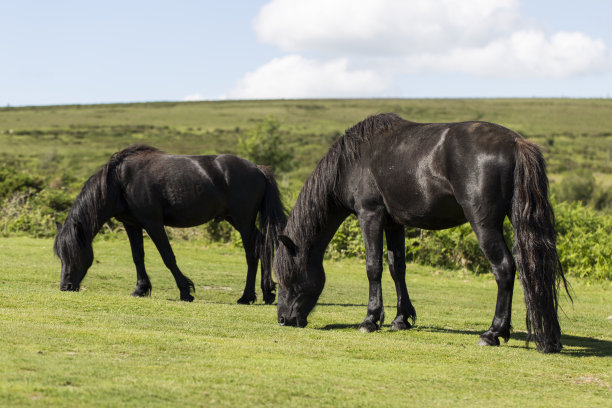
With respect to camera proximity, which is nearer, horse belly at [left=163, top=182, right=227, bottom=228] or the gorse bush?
horse belly at [left=163, top=182, right=227, bottom=228]

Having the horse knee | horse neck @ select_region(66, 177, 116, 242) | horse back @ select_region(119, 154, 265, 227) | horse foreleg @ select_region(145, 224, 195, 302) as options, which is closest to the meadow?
horse foreleg @ select_region(145, 224, 195, 302)

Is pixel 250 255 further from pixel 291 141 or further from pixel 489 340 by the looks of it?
pixel 291 141

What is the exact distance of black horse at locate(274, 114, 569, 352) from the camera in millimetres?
8086

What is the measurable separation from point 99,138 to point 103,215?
9920 centimetres

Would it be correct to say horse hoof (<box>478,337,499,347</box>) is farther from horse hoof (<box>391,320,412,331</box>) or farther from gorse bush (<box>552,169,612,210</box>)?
gorse bush (<box>552,169,612,210</box>)

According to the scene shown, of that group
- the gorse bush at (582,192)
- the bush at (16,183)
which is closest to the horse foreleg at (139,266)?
the bush at (16,183)

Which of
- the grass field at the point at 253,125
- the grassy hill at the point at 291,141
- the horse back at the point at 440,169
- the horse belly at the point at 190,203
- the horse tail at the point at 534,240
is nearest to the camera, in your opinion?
the horse tail at the point at 534,240

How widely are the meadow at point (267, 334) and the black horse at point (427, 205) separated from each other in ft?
1.68

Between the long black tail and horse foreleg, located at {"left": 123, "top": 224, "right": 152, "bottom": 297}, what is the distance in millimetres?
1976

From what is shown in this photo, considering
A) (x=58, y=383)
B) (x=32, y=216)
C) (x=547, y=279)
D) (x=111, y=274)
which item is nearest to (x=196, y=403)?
(x=58, y=383)

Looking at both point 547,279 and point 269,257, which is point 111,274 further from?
point 547,279

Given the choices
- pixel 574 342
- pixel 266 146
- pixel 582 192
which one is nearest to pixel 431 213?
pixel 574 342

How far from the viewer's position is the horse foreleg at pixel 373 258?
945cm

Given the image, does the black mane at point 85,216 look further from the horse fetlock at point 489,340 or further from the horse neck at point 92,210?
the horse fetlock at point 489,340
